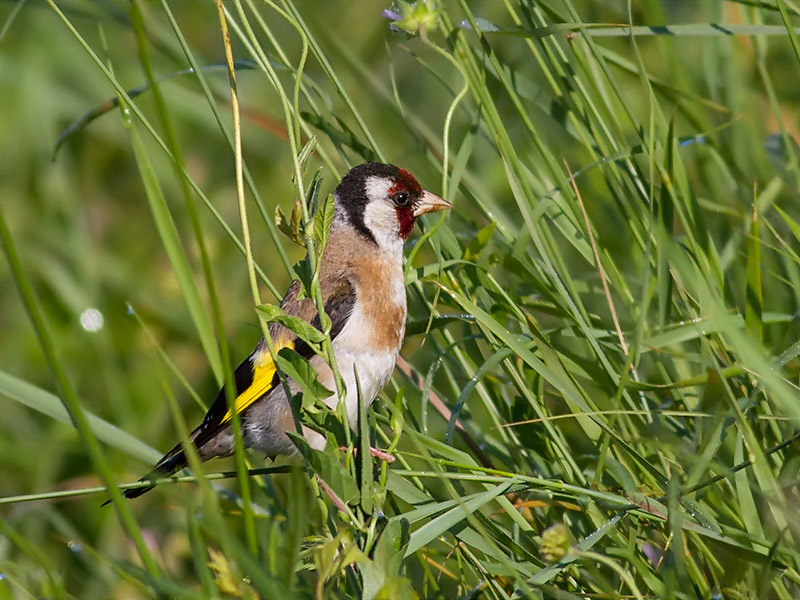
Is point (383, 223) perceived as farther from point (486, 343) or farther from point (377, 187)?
point (486, 343)

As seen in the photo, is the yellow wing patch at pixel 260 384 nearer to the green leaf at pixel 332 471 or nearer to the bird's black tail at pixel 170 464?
the bird's black tail at pixel 170 464

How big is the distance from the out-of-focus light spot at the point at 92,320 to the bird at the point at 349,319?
0.85 metres

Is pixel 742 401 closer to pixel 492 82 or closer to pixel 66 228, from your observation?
pixel 492 82

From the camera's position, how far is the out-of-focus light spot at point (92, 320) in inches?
131

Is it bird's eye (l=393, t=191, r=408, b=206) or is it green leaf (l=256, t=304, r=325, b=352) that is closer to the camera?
green leaf (l=256, t=304, r=325, b=352)

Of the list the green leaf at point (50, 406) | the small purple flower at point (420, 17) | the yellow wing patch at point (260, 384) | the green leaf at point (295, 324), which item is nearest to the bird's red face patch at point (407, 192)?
the yellow wing patch at point (260, 384)

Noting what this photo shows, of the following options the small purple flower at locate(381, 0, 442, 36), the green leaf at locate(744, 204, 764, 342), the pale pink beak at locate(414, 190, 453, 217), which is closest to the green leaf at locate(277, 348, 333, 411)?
the small purple flower at locate(381, 0, 442, 36)

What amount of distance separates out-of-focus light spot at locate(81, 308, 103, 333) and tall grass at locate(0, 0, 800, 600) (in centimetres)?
1

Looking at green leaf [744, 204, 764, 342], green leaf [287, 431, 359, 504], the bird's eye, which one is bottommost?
green leaf [744, 204, 764, 342]

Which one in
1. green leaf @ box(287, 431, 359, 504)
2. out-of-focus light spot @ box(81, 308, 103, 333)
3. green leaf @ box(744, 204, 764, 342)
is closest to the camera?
green leaf @ box(287, 431, 359, 504)

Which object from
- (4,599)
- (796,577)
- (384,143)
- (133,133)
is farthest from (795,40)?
(384,143)

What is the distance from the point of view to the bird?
2367 millimetres

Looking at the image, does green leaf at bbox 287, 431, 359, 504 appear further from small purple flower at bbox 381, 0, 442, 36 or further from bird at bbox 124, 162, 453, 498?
small purple flower at bbox 381, 0, 442, 36

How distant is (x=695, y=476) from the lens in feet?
5.16
